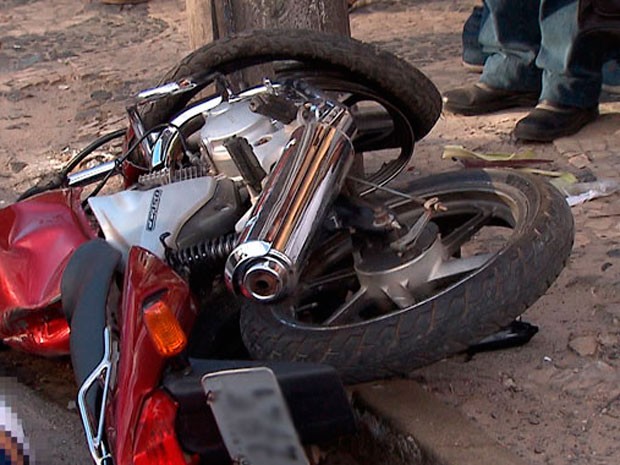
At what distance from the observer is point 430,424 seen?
104 inches

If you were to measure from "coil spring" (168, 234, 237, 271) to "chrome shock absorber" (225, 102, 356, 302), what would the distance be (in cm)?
24

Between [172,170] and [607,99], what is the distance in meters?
2.43

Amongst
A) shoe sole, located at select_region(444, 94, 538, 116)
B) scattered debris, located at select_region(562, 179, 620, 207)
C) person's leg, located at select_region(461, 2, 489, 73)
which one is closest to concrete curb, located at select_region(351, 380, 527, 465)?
scattered debris, located at select_region(562, 179, 620, 207)

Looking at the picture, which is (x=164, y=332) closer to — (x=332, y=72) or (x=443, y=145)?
(x=332, y=72)

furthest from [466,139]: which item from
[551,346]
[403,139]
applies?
[551,346]

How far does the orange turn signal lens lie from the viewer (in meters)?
2.00

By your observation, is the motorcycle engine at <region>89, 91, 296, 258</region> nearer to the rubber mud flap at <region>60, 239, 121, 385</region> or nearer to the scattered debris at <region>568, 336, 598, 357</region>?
the rubber mud flap at <region>60, 239, 121, 385</region>

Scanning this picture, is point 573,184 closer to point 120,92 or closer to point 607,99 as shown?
point 607,99

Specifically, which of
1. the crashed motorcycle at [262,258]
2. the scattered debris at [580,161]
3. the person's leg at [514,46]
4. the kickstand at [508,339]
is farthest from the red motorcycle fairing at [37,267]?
the person's leg at [514,46]

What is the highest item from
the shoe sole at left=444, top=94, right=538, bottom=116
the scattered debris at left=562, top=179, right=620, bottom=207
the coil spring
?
the coil spring

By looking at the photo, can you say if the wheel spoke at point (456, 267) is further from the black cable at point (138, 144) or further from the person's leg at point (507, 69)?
the person's leg at point (507, 69)

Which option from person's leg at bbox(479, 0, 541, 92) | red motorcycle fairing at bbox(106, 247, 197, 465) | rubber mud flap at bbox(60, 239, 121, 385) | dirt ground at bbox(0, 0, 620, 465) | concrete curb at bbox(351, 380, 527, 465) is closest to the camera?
red motorcycle fairing at bbox(106, 247, 197, 465)

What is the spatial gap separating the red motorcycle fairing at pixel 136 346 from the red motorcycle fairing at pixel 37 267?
432 millimetres

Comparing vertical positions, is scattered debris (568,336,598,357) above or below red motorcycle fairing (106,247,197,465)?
below
